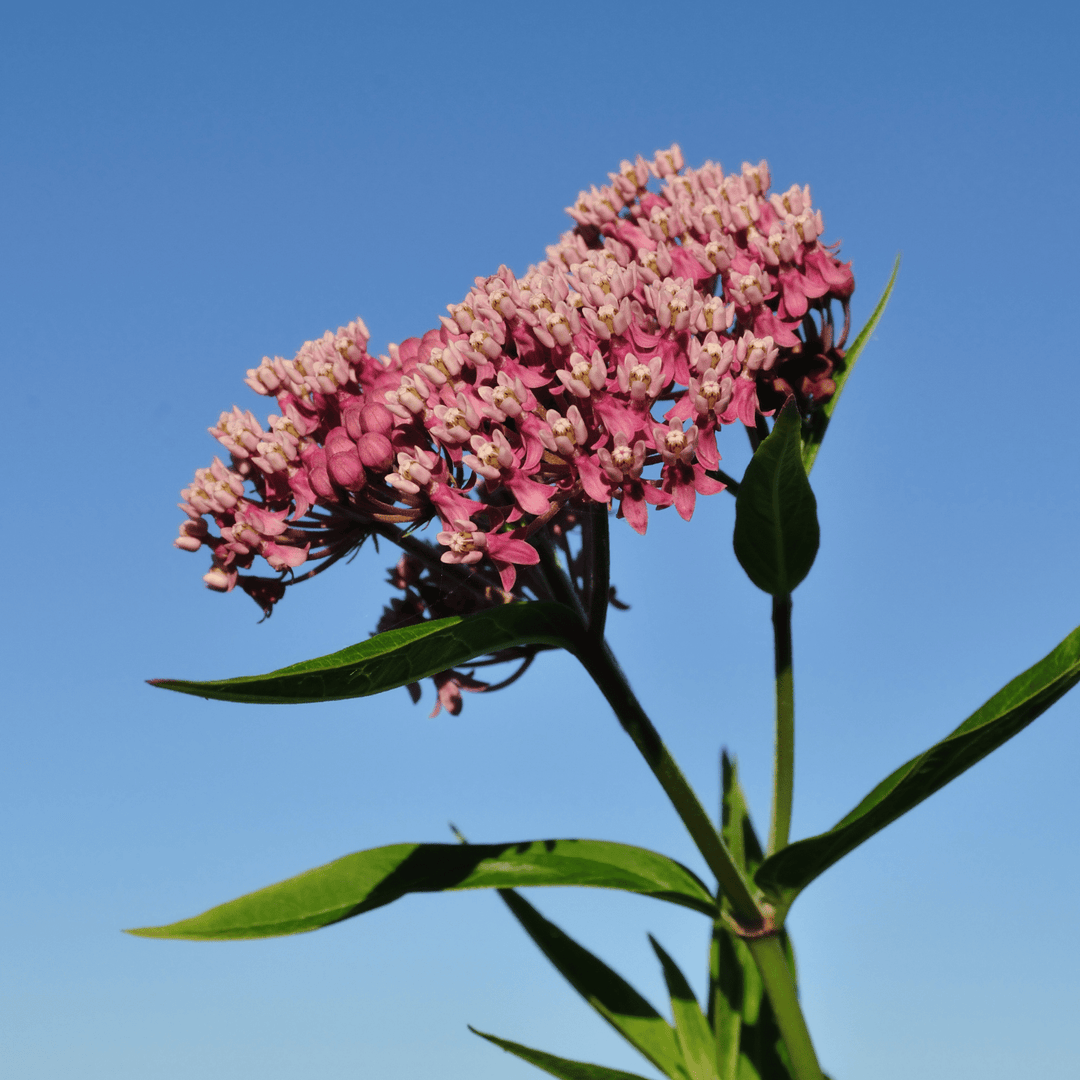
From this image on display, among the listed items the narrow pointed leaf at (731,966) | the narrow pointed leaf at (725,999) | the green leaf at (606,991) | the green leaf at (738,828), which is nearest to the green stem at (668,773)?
the narrow pointed leaf at (731,966)

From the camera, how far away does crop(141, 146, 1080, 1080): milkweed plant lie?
3068 millimetres

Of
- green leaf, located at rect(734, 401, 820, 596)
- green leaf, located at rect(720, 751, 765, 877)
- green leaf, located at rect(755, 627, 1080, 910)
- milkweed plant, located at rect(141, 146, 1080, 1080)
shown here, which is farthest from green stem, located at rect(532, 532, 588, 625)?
green leaf, located at rect(720, 751, 765, 877)

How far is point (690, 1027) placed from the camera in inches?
172

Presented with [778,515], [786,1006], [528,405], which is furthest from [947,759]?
[528,405]

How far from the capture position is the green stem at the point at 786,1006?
3.54 meters

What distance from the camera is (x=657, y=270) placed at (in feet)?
12.3

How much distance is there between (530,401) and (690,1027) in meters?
2.68

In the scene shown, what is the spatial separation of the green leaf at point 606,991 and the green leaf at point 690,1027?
8 cm

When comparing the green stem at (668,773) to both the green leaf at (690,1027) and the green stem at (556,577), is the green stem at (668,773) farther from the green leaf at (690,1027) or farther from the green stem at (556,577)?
the green leaf at (690,1027)

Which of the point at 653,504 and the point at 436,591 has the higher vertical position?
the point at 436,591

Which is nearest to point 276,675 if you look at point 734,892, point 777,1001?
point 734,892

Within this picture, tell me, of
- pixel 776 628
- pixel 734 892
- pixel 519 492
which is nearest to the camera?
pixel 519 492

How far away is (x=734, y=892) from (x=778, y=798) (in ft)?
1.21

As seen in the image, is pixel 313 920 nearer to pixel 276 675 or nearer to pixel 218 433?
pixel 276 675
